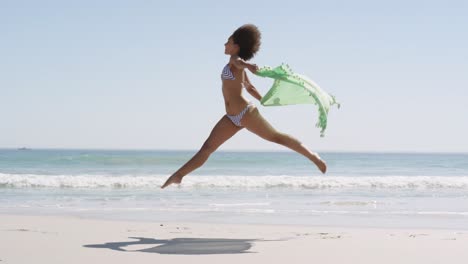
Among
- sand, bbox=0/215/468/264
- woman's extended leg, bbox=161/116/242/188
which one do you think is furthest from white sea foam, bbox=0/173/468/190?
woman's extended leg, bbox=161/116/242/188

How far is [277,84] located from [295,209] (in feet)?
15.3

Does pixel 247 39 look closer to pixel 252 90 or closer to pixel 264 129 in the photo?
pixel 252 90

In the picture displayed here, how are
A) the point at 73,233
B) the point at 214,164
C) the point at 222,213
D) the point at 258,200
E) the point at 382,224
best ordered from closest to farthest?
1. the point at 73,233
2. the point at 382,224
3. the point at 222,213
4. the point at 258,200
5. the point at 214,164

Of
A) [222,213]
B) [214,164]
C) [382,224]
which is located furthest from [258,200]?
[214,164]

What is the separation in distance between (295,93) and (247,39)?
0.71 metres

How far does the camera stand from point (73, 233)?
7.07 m

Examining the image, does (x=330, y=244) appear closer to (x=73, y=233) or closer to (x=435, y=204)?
(x=73, y=233)

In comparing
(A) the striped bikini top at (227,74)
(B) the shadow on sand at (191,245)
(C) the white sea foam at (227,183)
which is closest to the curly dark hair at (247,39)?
(A) the striped bikini top at (227,74)

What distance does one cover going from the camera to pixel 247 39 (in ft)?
20.2

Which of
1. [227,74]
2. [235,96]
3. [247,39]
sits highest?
[247,39]

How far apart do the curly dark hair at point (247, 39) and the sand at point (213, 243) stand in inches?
75.8

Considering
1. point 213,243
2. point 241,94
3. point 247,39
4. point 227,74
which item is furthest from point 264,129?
point 213,243

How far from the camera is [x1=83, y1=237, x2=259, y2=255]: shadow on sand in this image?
5957 millimetres

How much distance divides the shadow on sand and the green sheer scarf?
55.4 inches
